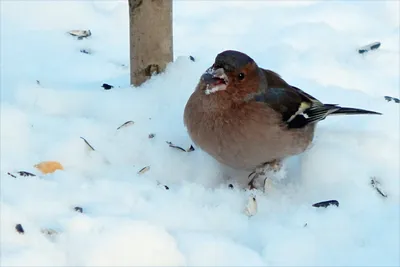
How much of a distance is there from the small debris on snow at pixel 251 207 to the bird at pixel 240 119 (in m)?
0.21

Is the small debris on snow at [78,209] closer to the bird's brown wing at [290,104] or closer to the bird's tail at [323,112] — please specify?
the bird's brown wing at [290,104]

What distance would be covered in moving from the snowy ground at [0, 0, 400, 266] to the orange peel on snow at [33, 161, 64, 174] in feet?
0.11

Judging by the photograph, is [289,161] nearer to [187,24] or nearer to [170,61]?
[170,61]

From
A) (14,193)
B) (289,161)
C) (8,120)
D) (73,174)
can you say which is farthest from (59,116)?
(289,161)

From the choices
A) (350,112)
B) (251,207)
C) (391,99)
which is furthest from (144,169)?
(391,99)

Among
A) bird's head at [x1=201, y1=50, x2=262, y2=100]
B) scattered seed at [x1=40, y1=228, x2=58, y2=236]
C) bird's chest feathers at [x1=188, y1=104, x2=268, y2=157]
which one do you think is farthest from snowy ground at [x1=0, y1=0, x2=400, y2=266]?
bird's head at [x1=201, y1=50, x2=262, y2=100]

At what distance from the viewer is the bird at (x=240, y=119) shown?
2.69m

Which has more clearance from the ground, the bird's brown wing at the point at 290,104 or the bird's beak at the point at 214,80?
the bird's beak at the point at 214,80

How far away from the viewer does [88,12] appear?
171 inches

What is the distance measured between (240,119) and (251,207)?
13.2 inches

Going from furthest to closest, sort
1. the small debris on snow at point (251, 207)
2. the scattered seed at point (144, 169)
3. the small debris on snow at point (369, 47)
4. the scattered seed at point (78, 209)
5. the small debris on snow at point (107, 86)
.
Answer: the small debris on snow at point (369, 47) < the small debris on snow at point (107, 86) < the scattered seed at point (144, 169) < the small debris on snow at point (251, 207) < the scattered seed at point (78, 209)

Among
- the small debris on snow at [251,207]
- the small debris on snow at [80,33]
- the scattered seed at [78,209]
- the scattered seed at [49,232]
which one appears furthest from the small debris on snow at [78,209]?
the small debris on snow at [80,33]

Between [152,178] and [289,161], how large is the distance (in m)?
0.58

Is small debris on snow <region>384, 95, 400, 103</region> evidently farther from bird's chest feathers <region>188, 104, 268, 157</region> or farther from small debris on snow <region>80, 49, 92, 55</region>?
small debris on snow <region>80, 49, 92, 55</region>
